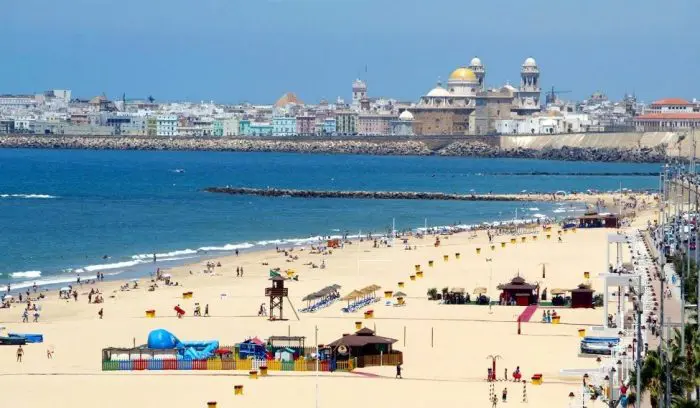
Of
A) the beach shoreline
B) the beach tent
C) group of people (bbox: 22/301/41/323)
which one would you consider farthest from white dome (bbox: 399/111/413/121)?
the beach tent

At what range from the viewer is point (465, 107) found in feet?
625

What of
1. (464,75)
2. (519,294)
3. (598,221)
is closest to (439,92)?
(464,75)

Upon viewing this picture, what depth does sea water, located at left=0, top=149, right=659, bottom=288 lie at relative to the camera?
55062 millimetres

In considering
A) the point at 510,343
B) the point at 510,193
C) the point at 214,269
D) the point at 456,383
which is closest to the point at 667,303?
the point at 510,343

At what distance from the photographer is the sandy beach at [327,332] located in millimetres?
25188

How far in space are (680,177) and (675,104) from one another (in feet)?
430

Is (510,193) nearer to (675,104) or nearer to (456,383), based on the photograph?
(456,383)

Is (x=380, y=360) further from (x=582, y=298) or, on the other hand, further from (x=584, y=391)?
(x=582, y=298)

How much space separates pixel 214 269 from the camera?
47.0m

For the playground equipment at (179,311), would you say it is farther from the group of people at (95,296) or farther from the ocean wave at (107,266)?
the ocean wave at (107,266)

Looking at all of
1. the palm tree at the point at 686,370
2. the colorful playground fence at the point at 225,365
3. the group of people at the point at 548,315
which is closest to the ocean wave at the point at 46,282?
the colorful playground fence at the point at 225,365

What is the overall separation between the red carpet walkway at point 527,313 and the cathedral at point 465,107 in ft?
502

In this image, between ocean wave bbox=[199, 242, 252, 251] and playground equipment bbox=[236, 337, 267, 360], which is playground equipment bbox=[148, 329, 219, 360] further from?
ocean wave bbox=[199, 242, 252, 251]

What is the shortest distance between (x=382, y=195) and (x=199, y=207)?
1541 centimetres
